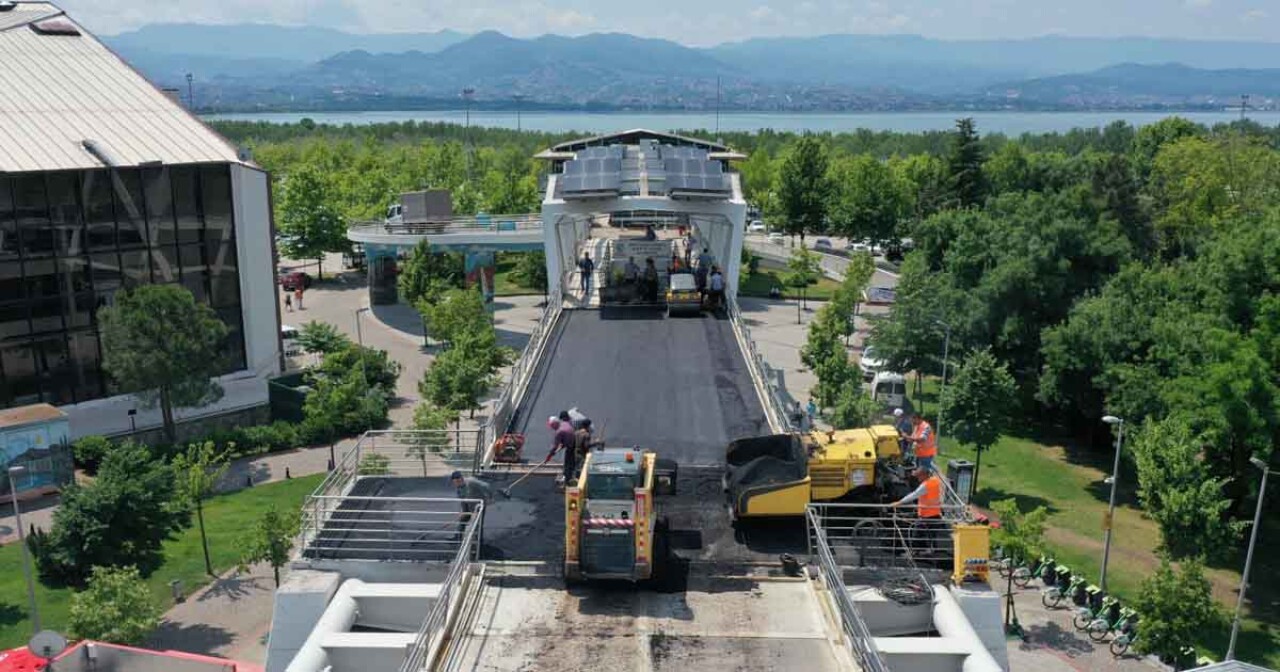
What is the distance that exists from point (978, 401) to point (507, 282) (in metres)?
46.6

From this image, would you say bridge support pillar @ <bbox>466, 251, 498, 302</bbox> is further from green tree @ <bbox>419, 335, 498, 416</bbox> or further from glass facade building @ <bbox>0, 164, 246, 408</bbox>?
green tree @ <bbox>419, 335, 498, 416</bbox>

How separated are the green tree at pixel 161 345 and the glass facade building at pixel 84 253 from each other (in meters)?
1.75

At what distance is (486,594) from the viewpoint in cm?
1512

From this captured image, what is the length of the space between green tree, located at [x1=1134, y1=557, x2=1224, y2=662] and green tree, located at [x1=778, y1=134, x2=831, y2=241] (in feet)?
223

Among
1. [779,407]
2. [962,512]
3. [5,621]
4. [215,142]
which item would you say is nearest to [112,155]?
[215,142]

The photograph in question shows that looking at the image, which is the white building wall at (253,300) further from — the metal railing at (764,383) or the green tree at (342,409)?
the metal railing at (764,383)

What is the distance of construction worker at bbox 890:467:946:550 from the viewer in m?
16.1

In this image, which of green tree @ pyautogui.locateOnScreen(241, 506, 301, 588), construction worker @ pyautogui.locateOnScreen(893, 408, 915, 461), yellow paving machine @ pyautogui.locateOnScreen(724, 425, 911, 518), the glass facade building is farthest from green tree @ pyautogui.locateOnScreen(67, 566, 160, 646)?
the glass facade building

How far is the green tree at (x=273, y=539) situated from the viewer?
24875mm

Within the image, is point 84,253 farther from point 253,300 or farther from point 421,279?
point 421,279

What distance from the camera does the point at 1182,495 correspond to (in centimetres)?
2698

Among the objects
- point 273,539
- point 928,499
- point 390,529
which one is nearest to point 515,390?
point 273,539

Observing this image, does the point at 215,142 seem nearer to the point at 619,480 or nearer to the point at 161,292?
the point at 161,292

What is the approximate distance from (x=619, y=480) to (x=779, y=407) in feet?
26.4
